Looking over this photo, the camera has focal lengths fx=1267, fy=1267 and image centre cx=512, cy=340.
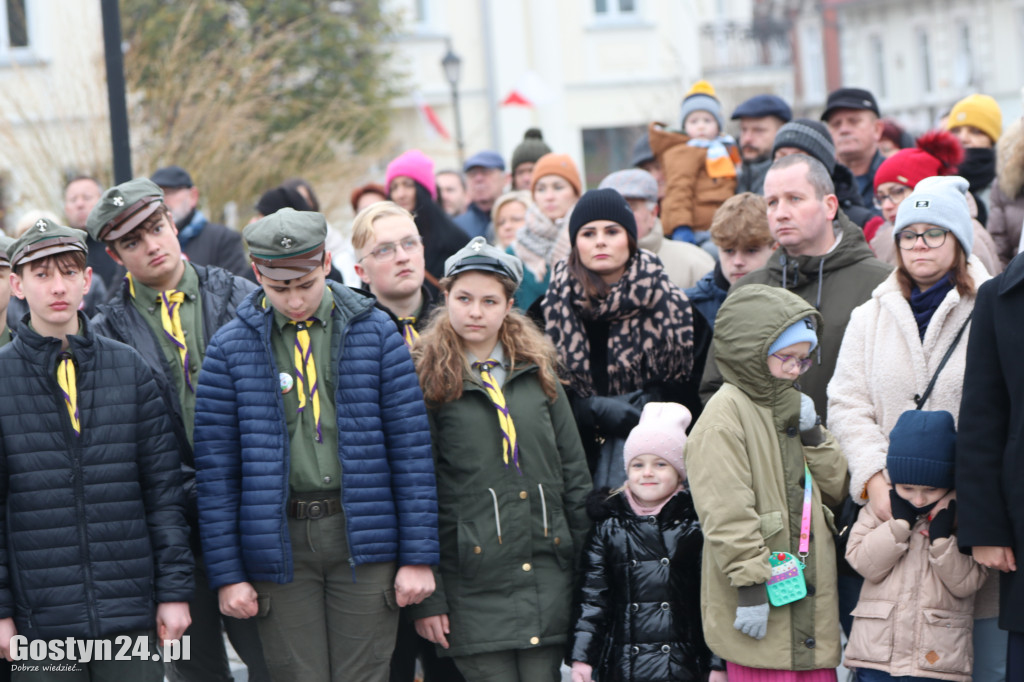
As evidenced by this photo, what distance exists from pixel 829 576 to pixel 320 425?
186 centimetres

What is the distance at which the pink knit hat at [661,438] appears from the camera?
4656 millimetres

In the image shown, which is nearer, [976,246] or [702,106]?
[976,246]

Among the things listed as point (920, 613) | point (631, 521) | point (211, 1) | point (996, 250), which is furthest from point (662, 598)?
point (211, 1)

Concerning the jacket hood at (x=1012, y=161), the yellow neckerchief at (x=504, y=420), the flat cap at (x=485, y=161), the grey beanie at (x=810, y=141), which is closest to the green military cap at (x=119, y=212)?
the yellow neckerchief at (x=504, y=420)

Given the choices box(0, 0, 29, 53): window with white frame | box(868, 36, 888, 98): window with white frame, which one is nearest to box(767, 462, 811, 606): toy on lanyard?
box(0, 0, 29, 53): window with white frame

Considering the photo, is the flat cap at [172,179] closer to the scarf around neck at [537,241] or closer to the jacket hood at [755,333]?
the scarf around neck at [537,241]

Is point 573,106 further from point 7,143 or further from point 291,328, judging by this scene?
point 291,328

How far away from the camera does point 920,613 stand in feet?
14.0

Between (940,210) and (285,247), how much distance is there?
2314mm

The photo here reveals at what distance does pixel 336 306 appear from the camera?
15.2 feet

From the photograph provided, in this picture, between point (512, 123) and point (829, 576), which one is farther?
point (512, 123)

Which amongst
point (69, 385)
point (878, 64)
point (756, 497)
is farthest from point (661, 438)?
point (878, 64)

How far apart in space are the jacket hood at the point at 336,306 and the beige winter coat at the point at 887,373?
1.77 metres

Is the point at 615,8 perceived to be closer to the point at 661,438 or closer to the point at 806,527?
the point at 661,438
